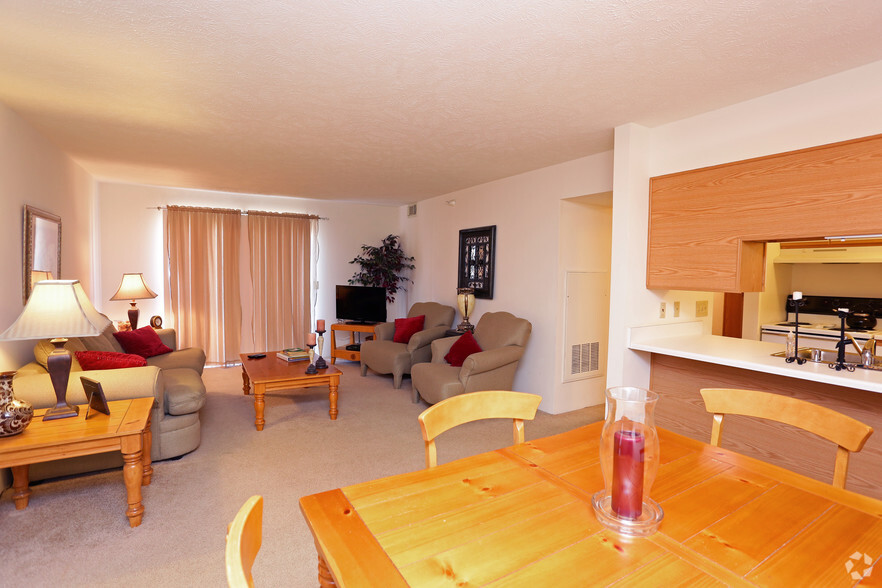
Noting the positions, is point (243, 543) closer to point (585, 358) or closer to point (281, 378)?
point (281, 378)

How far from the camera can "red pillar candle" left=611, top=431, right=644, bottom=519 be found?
3.40 feet

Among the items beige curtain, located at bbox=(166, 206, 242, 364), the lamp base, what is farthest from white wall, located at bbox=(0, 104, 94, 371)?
beige curtain, located at bbox=(166, 206, 242, 364)

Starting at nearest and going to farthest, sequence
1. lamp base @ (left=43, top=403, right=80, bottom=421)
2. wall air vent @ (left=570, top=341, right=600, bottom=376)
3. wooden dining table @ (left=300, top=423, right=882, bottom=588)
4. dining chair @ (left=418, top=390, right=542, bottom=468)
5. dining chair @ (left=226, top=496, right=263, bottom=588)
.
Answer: dining chair @ (left=226, top=496, right=263, bottom=588) < wooden dining table @ (left=300, top=423, right=882, bottom=588) < dining chair @ (left=418, top=390, right=542, bottom=468) < lamp base @ (left=43, top=403, right=80, bottom=421) < wall air vent @ (left=570, top=341, right=600, bottom=376)

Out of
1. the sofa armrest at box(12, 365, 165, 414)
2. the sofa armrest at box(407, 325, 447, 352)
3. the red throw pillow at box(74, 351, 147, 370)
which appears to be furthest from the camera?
the sofa armrest at box(407, 325, 447, 352)

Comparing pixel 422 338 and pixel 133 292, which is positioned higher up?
pixel 133 292

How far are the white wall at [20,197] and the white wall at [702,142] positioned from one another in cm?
396

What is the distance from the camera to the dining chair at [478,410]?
1544mm

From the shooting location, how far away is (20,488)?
8.08ft

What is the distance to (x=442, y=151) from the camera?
3.84 m

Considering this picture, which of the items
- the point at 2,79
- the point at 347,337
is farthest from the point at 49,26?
the point at 347,337

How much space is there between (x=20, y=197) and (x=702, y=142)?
4543 millimetres

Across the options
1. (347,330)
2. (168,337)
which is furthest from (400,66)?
(347,330)

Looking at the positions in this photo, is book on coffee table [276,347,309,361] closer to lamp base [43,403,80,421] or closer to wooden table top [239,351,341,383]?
wooden table top [239,351,341,383]

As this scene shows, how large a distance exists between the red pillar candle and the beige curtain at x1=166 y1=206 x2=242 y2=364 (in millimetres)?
6003
